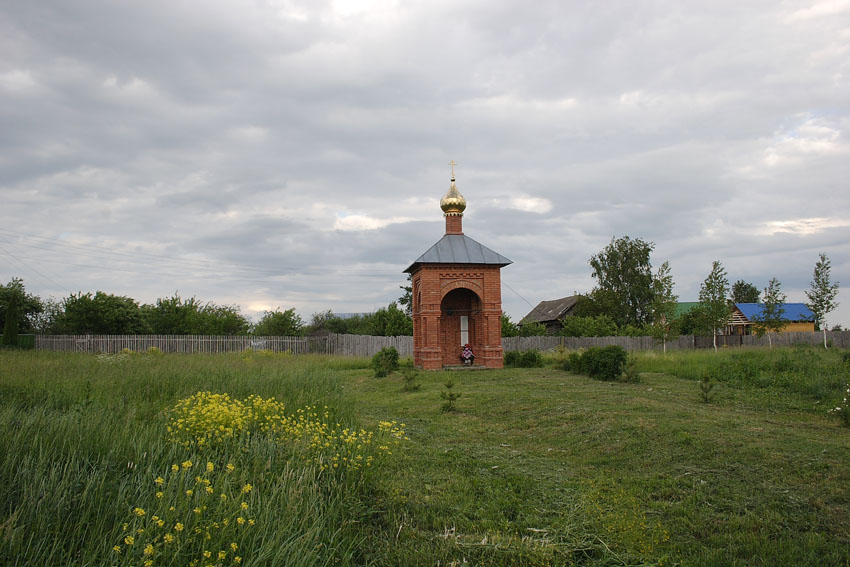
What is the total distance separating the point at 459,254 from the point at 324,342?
12.7 metres

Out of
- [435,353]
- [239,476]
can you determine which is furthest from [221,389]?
[435,353]

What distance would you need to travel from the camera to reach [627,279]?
4250 centimetres

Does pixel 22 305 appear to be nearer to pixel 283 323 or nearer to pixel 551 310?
pixel 283 323

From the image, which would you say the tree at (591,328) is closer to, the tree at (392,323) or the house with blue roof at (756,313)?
the tree at (392,323)

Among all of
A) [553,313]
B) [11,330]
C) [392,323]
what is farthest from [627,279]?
[11,330]

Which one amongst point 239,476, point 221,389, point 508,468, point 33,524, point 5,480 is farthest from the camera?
point 221,389

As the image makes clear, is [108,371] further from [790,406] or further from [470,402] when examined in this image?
[790,406]

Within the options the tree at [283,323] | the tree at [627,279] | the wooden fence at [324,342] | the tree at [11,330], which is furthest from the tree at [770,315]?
the tree at [11,330]

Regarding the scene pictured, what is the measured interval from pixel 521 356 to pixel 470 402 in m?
10.5

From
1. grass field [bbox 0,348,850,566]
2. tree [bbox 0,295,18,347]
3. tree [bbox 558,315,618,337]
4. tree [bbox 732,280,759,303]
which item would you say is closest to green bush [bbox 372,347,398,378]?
grass field [bbox 0,348,850,566]

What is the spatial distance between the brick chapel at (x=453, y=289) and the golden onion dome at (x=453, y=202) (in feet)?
3.41

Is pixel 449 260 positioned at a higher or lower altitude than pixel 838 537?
higher

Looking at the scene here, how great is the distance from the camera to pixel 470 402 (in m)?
11.2

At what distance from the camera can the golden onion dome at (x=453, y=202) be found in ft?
74.4
